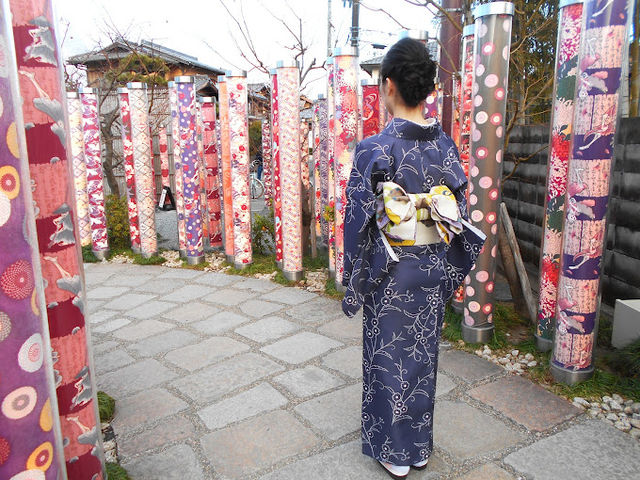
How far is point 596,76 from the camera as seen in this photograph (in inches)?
121

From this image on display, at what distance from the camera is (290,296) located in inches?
223

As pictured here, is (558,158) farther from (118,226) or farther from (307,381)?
(118,226)

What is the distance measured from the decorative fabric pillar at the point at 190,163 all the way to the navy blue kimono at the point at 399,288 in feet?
15.8

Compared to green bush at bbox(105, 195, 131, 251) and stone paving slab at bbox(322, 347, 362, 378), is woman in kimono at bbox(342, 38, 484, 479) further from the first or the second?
green bush at bbox(105, 195, 131, 251)

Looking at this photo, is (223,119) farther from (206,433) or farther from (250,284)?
(206,433)

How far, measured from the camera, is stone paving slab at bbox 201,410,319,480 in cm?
270

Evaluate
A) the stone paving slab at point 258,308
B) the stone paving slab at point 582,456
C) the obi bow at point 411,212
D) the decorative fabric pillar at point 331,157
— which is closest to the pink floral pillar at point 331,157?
the decorative fabric pillar at point 331,157

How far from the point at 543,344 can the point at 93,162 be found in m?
6.37

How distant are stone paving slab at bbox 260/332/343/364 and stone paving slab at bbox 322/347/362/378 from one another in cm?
12

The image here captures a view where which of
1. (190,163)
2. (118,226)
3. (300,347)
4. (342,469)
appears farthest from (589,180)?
(118,226)

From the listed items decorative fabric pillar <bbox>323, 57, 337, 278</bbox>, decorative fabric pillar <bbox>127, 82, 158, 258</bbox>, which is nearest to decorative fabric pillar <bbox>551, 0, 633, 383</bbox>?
Answer: decorative fabric pillar <bbox>323, 57, 337, 278</bbox>

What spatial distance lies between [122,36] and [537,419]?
9.76 m

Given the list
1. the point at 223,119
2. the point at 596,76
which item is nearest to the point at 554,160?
the point at 596,76

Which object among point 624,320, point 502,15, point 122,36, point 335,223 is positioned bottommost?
point 624,320
